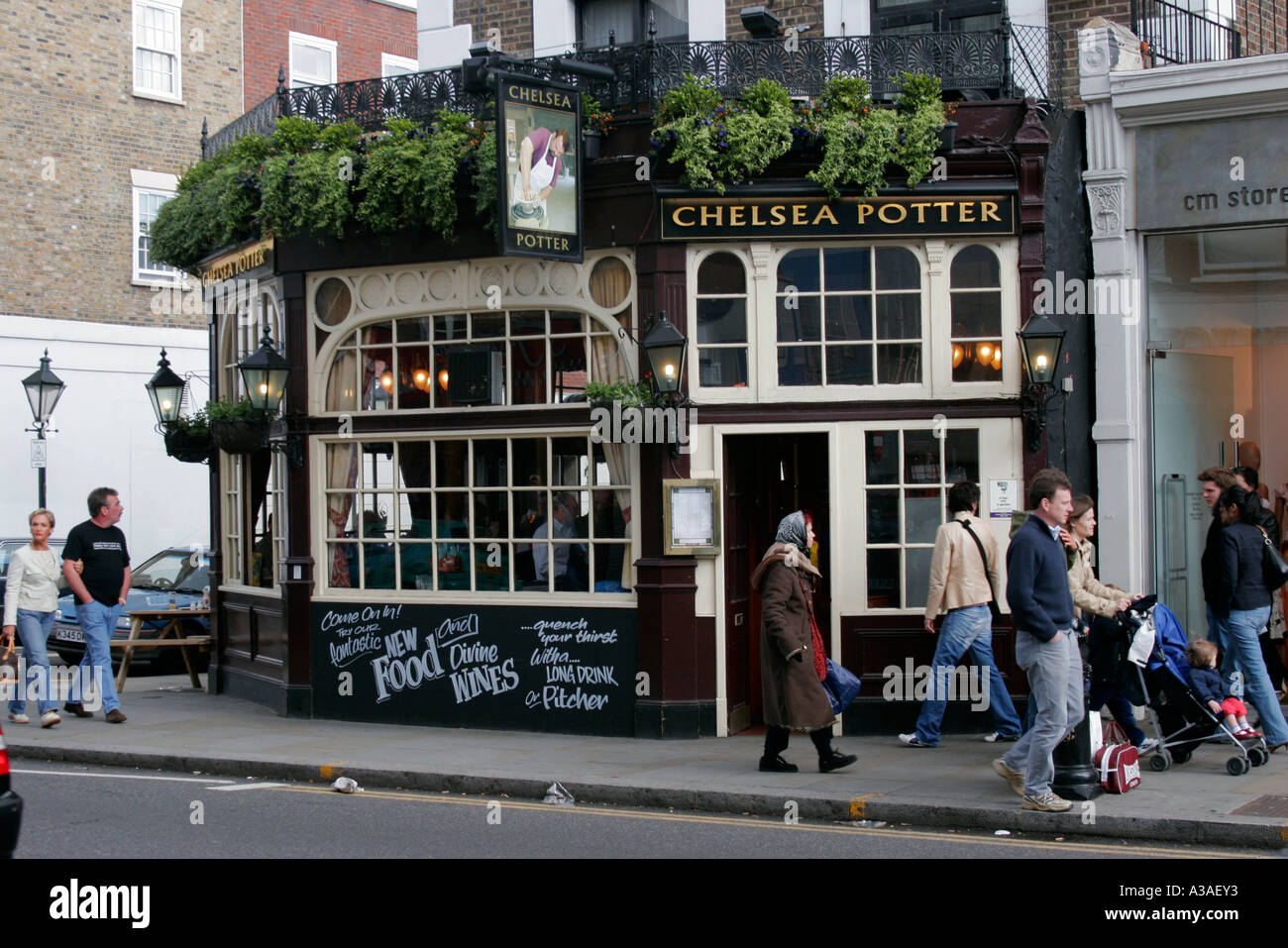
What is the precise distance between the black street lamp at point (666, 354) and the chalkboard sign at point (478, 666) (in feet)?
6.54

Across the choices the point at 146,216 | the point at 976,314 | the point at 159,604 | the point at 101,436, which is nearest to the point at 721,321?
the point at 976,314

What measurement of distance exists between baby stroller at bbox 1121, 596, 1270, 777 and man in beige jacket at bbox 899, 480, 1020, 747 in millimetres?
1539

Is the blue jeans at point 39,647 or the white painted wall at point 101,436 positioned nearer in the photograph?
the blue jeans at point 39,647

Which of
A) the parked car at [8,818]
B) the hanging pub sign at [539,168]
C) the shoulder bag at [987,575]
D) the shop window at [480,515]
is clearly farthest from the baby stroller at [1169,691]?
the parked car at [8,818]

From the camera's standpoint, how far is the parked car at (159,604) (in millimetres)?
18109

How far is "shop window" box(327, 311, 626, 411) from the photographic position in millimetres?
12656

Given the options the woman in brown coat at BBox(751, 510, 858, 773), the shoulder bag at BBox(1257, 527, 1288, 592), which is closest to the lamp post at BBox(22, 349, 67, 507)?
the woman in brown coat at BBox(751, 510, 858, 773)

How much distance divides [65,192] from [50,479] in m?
5.23

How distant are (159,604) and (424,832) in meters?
10.6

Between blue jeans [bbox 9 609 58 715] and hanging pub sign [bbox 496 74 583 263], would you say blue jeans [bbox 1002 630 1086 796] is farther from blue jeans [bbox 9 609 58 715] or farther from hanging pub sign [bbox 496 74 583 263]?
blue jeans [bbox 9 609 58 715]

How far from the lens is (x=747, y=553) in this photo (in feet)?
42.3

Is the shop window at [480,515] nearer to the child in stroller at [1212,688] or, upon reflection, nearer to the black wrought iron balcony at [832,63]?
the black wrought iron balcony at [832,63]

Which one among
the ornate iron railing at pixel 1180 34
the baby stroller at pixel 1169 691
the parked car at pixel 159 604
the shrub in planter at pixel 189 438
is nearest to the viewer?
the baby stroller at pixel 1169 691

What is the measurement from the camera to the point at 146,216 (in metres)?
27.7
